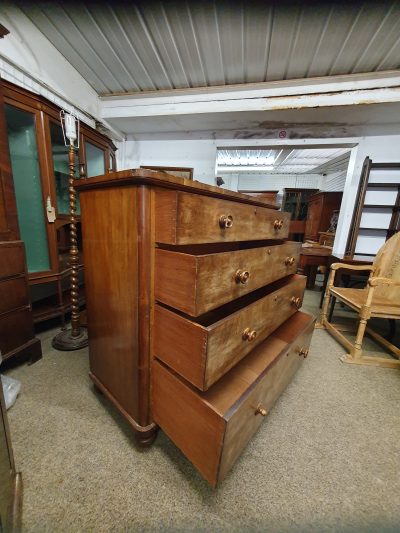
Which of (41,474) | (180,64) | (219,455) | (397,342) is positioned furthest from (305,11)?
(41,474)

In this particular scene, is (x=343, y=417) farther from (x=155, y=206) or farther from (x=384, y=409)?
(x=155, y=206)

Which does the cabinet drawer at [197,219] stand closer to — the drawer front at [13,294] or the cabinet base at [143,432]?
the cabinet base at [143,432]

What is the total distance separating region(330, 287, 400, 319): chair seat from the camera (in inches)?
57.8

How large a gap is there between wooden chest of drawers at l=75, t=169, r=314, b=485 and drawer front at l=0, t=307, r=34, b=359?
2.08 ft

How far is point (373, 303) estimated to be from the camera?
162cm

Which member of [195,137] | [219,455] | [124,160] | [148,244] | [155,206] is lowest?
[219,455]

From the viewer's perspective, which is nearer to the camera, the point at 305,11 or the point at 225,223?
the point at 225,223

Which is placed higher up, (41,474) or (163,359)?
(163,359)

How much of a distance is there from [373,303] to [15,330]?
2.53 m

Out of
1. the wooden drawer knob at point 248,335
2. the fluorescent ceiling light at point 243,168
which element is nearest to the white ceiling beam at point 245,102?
the wooden drawer knob at point 248,335

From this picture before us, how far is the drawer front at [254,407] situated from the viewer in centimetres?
61

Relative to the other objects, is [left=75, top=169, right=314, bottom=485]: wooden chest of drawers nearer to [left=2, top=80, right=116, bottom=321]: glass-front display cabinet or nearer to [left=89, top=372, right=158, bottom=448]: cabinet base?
[left=89, top=372, right=158, bottom=448]: cabinet base

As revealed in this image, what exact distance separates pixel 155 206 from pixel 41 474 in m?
1.07

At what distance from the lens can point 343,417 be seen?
1073mm
